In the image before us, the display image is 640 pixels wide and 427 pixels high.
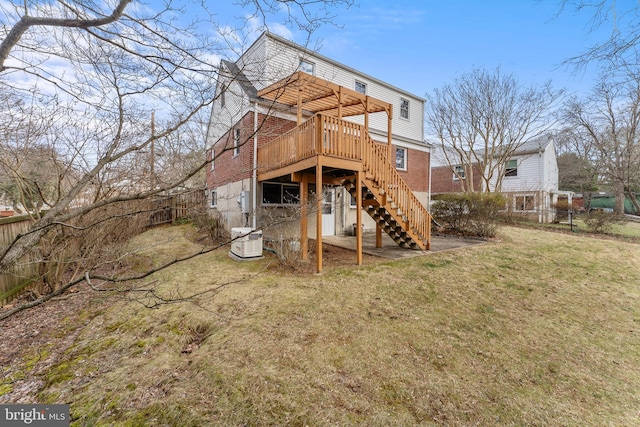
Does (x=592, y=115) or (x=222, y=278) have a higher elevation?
(x=592, y=115)

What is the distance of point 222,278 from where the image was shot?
6.09 m

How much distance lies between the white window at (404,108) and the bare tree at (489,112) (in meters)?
6.45

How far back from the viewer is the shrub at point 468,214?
10.8 metres

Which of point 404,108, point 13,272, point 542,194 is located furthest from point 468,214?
point 13,272

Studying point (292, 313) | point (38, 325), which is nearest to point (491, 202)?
point (292, 313)

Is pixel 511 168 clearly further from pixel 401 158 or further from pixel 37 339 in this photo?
pixel 37 339

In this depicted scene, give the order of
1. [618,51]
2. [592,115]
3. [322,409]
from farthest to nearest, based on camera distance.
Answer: [592,115] → [618,51] → [322,409]

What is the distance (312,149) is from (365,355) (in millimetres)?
4477

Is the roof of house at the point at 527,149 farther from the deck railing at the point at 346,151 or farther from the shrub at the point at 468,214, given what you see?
the deck railing at the point at 346,151

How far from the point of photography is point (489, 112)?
17734mm

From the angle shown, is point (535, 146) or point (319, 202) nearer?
point (319, 202)

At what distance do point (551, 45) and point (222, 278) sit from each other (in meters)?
7.60

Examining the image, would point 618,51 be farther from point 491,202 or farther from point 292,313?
point 491,202

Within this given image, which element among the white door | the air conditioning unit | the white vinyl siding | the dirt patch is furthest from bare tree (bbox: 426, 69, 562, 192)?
the dirt patch
